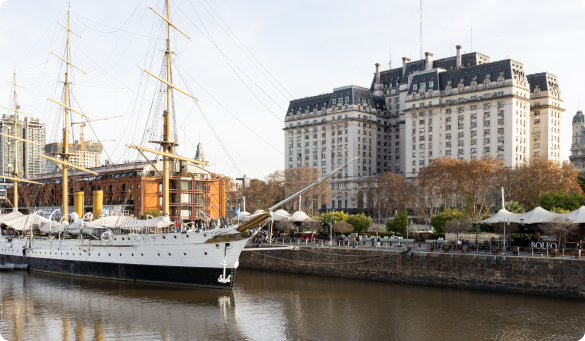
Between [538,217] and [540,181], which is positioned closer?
[538,217]

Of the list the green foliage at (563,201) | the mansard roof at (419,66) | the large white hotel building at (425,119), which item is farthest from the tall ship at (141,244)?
the mansard roof at (419,66)

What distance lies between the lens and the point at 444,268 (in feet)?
152

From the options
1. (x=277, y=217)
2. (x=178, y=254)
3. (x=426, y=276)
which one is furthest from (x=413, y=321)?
(x=277, y=217)

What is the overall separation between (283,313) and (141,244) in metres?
18.1

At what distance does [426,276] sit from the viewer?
47.5 meters

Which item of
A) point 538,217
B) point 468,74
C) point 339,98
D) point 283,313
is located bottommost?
point 283,313

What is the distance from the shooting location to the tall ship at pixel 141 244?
150 feet

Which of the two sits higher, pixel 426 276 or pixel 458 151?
pixel 458 151

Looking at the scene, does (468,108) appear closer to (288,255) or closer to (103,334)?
(288,255)

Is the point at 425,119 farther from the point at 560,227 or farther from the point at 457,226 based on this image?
the point at 560,227

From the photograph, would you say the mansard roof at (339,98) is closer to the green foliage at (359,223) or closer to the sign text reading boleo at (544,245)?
the green foliage at (359,223)

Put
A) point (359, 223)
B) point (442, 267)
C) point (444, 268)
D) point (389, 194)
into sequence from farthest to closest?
1. point (389, 194)
2. point (359, 223)
3. point (442, 267)
4. point (444, 268)

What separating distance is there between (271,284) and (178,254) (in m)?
8.96

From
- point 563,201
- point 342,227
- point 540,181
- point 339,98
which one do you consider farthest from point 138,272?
point 339,98
